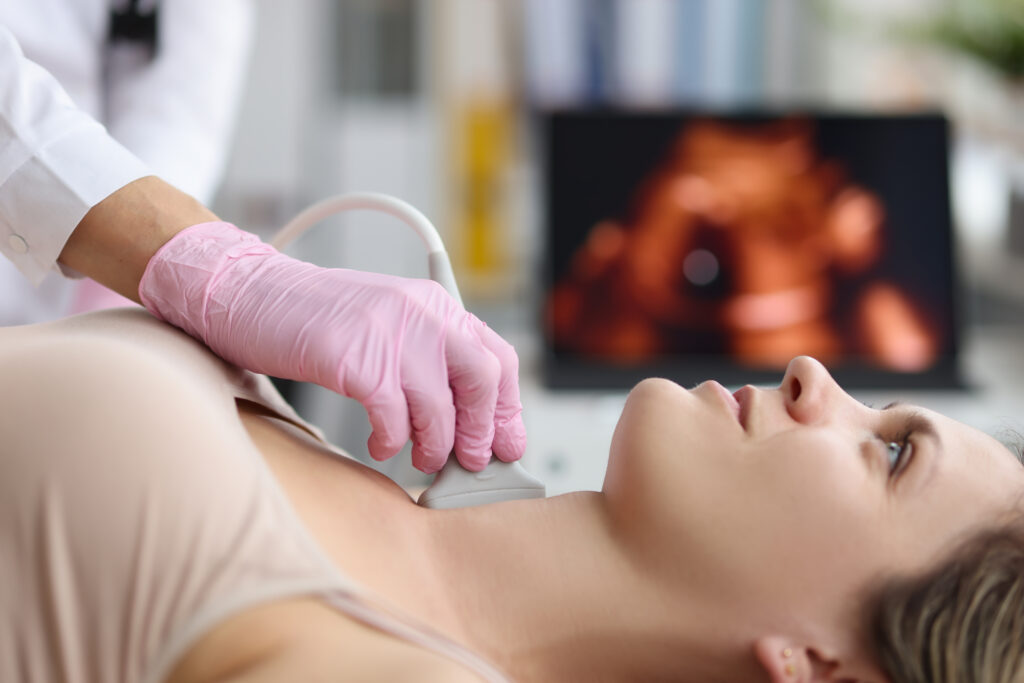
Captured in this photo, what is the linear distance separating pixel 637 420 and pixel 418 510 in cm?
24

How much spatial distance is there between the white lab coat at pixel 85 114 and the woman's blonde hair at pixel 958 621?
89 cm

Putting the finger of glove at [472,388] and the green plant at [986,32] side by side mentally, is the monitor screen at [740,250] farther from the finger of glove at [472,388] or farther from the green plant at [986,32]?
the finger of glove at [472,388]

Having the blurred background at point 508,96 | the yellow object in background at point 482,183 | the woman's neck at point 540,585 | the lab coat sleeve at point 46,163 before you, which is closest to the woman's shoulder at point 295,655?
the woman's neck at point 540,585

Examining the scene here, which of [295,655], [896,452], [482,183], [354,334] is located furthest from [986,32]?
[295,655]

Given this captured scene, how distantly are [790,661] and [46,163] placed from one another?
3.02 ft

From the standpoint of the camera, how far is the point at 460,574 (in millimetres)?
857

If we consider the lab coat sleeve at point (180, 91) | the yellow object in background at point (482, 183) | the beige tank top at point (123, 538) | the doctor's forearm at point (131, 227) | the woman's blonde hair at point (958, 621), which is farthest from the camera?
the yellow object in background at point (482, 183)

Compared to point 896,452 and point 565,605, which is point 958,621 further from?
point 565,605

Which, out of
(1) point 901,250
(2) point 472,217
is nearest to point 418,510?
(1) point 901,250

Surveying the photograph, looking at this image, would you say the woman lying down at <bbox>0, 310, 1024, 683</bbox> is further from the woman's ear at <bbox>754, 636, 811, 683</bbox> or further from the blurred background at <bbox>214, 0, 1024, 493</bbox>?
the blurred background at <bbox>214, 0, 1024, 493</bbox>

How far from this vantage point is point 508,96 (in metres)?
3.48

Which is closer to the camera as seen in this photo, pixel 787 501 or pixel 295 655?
pixel 295 655

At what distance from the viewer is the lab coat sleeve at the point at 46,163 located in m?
0.94

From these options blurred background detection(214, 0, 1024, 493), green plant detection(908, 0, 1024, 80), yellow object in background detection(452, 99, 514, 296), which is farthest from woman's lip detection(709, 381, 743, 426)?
yellow object in background detection(452, 99, 514, 296)
